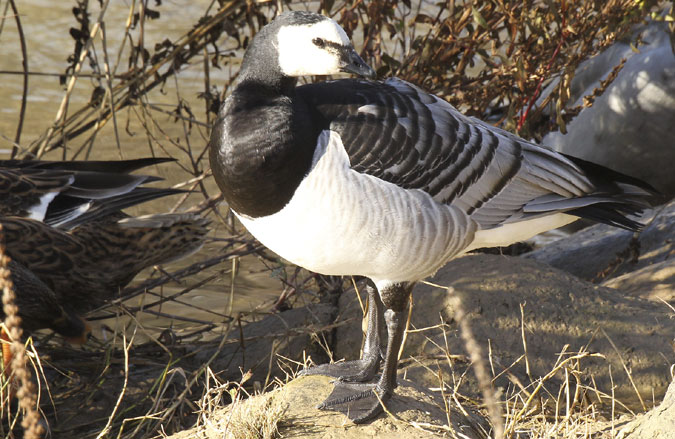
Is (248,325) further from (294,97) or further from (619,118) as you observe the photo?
(619,118)

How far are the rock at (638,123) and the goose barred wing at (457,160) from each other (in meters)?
3.03

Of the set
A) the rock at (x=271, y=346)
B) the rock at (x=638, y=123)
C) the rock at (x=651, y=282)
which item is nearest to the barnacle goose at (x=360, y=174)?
the rock at (x=271, y=346)

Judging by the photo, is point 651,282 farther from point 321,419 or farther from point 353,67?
point 353,67

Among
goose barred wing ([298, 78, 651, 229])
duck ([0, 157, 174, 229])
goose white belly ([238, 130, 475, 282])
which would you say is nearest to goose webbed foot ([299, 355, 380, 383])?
goose white belly ([238, 130, 475, 282])

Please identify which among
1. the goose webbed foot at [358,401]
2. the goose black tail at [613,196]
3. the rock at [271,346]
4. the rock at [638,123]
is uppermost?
the goose black tail at [613,196]

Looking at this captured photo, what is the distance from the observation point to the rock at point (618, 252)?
550cm

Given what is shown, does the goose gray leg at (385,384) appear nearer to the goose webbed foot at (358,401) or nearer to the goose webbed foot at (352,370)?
the goose webbed foot at (358,401)

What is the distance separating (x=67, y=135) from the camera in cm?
548

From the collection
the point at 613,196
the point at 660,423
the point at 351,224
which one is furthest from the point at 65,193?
the point at 660,423

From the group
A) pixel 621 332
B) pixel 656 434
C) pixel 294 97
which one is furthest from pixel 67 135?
pixel 656 434

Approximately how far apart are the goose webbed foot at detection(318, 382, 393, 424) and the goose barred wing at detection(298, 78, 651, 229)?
2.67ft

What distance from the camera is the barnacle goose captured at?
302 cm

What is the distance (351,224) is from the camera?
3.05 metres

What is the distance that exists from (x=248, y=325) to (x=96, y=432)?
1.31 meters
